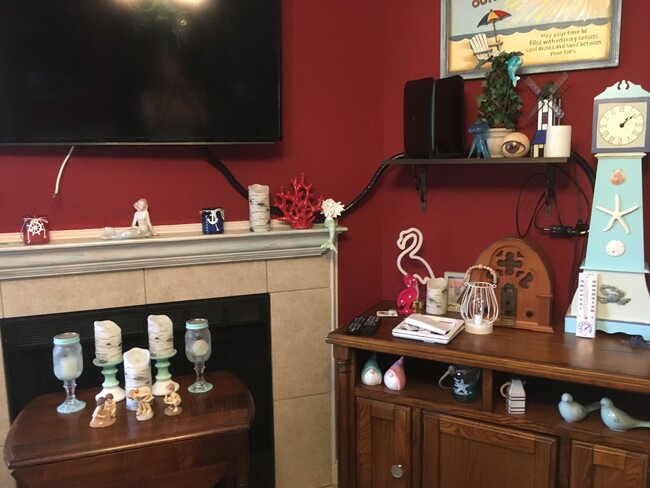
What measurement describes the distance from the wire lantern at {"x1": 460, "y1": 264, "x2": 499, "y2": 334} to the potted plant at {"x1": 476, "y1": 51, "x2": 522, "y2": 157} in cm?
47

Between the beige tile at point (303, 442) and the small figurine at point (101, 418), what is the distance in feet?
2.53

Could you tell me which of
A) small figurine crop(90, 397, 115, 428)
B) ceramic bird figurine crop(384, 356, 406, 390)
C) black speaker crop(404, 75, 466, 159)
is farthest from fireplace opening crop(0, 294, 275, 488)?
black speaker crop(404, 75, 466, 159)

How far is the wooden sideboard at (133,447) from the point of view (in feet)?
4.95

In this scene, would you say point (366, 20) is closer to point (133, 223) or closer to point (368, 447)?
point (133, 223)

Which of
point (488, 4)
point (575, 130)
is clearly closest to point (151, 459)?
point (575, 130)

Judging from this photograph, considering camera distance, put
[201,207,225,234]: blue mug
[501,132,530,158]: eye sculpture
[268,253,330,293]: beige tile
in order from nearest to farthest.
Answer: [501,132,530,158]: eye sculpture < [201,207,225,234]: blue mug < [268,253,330,293]: beige tile

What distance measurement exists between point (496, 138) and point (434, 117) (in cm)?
24

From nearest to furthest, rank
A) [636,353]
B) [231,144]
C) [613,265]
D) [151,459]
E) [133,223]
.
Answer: [151,459]
[636,353]
[613,265]
[133,223]
[231,144]

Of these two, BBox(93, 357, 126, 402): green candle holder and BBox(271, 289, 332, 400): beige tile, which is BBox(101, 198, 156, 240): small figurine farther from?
BBox(271, 289, 332, 400): beige tile

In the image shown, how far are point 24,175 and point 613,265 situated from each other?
78.2 inches

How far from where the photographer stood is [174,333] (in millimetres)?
2082

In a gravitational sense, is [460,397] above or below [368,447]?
above

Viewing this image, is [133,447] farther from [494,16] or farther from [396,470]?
[494,16]

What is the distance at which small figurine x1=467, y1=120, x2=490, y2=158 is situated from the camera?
204 centimetres
